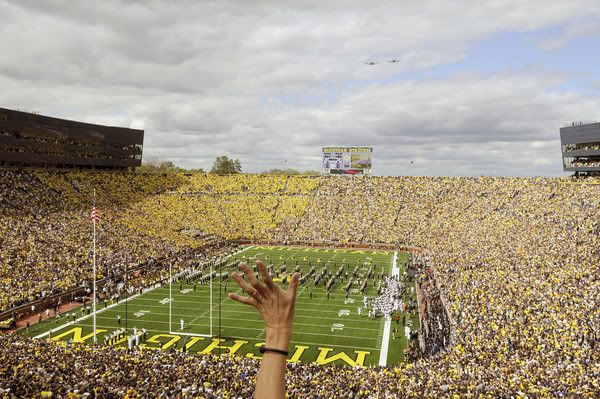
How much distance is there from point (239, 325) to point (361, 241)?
1127 inches

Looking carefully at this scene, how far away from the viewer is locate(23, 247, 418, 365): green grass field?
2159 centimetres

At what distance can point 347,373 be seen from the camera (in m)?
15.3

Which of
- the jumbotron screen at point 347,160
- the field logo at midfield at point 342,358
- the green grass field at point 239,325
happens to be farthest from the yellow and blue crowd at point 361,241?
the green grass field at point 239,325

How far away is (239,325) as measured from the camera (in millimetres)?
25266

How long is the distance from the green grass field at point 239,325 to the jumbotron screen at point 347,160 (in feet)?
114

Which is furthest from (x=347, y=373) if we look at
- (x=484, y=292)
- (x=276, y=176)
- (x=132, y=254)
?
(x=276, y=176)

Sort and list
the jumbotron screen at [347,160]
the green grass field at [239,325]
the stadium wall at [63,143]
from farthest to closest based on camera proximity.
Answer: the jumbotron screen at [347,160] < the stadium wall at [63,143] < the green grass field at [239,325]

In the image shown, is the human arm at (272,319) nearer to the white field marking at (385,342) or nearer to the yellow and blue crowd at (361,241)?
the yellow and blue crowd at (361,241)

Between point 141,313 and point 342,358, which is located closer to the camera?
point 342,358

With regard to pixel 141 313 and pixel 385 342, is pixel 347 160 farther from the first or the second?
pixel 385 342

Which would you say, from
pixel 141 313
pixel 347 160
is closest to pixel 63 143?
pixel 347 160

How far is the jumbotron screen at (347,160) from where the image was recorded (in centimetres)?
6812

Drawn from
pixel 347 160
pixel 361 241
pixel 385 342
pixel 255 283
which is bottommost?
pixel 385 342

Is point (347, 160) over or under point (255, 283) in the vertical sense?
over
